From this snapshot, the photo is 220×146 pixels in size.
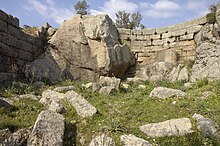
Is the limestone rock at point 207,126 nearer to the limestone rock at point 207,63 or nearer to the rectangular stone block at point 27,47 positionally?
the limestone rock at point 207,63

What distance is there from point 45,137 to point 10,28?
288 inches

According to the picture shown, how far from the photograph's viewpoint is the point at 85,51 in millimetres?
12383

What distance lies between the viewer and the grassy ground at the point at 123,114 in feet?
16.6

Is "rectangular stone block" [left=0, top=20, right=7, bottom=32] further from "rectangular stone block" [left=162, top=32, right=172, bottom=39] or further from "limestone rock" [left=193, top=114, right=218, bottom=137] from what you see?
"rectangular stone block" [left=162, top=32, right=172, bottom=39]

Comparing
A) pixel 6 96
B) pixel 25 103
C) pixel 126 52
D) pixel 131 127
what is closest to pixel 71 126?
pixel 131 127

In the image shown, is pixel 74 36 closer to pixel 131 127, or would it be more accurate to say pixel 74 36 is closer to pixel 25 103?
pixel 25 103

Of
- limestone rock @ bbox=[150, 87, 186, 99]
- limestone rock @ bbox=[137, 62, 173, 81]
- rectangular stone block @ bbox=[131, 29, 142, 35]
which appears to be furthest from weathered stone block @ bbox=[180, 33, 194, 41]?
limestone rock @ bbox=[150, 87, 186, 99]

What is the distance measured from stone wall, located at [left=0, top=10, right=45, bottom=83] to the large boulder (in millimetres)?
700

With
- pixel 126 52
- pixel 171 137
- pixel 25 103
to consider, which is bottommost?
pixel 171 137

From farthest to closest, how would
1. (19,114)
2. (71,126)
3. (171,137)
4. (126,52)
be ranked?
(126,52) < (19,114) < (71,126) < (171,137)

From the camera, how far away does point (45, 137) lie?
4.48 metres

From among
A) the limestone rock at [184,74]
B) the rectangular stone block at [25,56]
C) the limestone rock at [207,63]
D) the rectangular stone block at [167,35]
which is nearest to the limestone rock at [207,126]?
the limestone rock at [207,63]

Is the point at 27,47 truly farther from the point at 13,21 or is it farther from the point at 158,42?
the point at 158,42

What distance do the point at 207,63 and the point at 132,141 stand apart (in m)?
7.50
